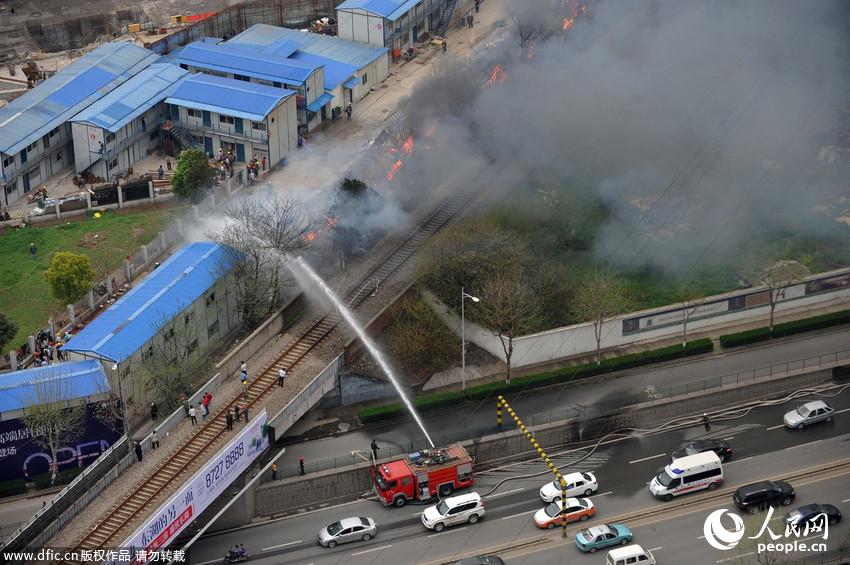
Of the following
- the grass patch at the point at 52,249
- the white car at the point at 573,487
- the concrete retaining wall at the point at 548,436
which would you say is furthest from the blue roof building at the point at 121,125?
the white car at the point at 573,487

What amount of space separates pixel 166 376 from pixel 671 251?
30.9 m

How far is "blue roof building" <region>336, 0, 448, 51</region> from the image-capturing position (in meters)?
114

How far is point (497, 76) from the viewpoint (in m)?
103

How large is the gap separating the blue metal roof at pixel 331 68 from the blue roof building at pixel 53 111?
10.0 metres

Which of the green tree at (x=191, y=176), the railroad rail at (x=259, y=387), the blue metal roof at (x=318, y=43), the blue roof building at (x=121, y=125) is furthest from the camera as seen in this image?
the blue metal roof at (x=318, y=43)

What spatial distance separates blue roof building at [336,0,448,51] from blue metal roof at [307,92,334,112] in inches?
341

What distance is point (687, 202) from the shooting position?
316 feet

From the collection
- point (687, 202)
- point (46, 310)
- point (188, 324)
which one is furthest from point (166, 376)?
point (687, 202)

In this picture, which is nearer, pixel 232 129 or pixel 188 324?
pixel 188 324

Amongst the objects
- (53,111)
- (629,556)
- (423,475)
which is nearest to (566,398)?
(423,475)

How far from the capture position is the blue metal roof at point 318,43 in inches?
4385

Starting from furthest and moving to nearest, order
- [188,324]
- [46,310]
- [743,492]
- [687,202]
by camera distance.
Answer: [687,202], [46,310], [188,324], [743,492]

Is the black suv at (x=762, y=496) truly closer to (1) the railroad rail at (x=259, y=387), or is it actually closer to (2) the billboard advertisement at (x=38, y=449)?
(1) the railroad rail at (x=259, y=387)

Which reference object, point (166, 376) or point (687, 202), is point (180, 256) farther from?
point (687, 202)
